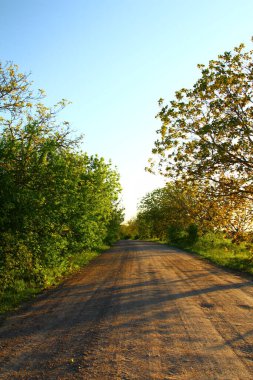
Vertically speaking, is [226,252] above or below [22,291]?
above

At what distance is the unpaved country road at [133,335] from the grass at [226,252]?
7380 mm

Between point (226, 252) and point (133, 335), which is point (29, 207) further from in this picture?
point (226, 252)

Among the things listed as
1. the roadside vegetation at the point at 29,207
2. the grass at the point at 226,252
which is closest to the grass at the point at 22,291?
the roadside vegetation at the point at 29,207

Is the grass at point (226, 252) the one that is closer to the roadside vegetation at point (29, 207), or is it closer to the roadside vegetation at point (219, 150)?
the roadside vegetation at point (219, 150)

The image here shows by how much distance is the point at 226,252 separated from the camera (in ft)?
103

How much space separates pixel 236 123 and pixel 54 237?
10.3 metres

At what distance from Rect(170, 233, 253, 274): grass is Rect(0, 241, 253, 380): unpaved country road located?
291 inches

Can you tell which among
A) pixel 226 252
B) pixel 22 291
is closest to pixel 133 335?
pixel 22 291

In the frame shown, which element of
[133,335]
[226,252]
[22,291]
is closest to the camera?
[133,335]

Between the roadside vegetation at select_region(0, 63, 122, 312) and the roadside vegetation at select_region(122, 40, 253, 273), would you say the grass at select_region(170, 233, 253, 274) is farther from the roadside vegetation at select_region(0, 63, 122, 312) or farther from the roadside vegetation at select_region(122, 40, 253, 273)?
the roadside vegetation at select_region(0, 63, 122, 312)

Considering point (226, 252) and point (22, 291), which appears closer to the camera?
point (22, 291)

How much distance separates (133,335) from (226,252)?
25.9m

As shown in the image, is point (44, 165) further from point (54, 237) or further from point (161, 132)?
point (161, 132)

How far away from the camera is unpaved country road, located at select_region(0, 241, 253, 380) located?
541cm
